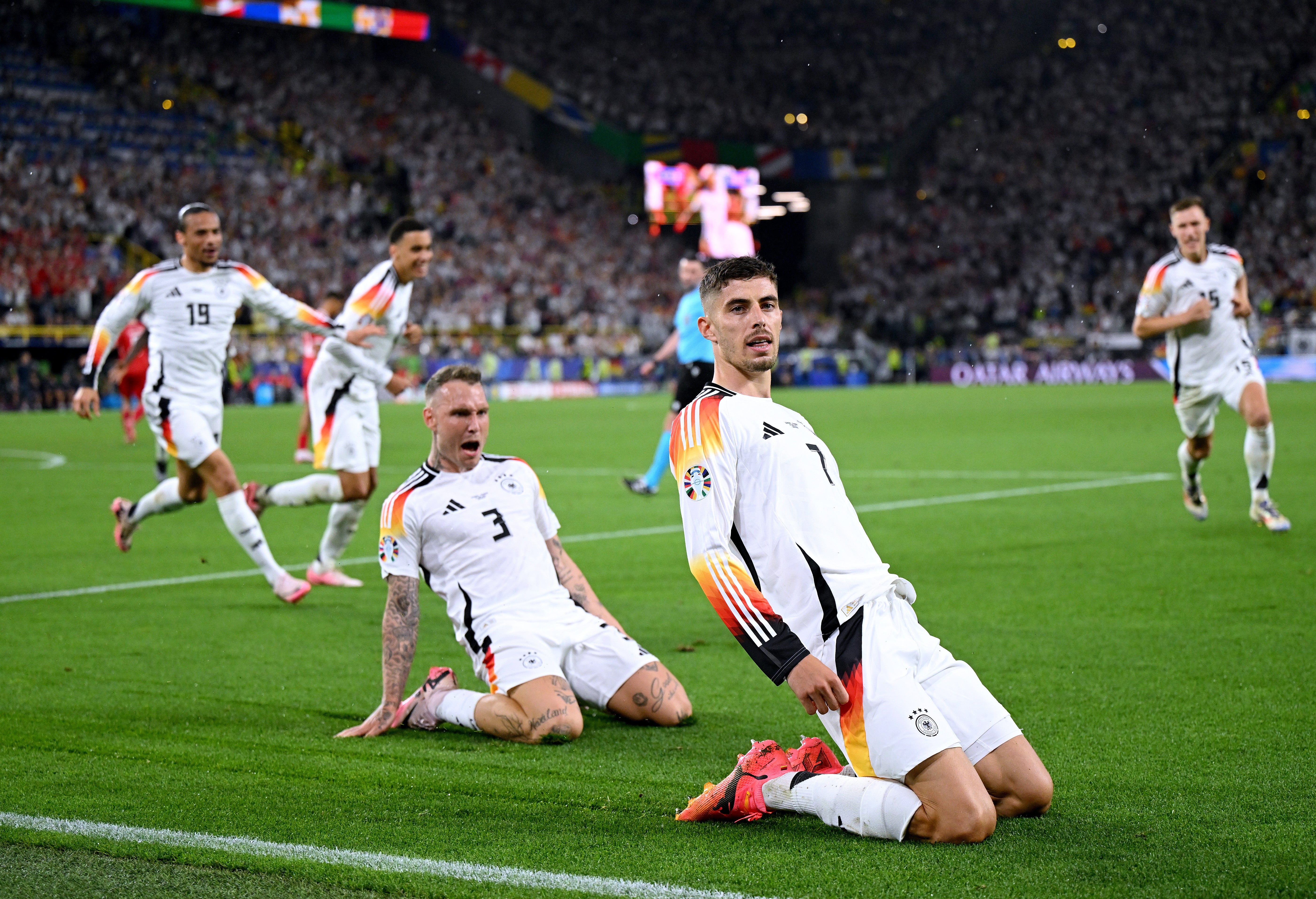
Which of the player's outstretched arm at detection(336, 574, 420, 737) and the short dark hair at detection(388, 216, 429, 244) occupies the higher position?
the short dark hair at detection(388, 216, 429, 244)

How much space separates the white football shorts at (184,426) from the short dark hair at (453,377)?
3396 mm

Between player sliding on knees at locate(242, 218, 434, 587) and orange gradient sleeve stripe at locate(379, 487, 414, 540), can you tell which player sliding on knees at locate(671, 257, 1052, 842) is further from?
player sliding on knees at locate(242, 218, 434, 587)

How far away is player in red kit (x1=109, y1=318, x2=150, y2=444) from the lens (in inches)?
393

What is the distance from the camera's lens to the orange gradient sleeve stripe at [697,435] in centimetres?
388

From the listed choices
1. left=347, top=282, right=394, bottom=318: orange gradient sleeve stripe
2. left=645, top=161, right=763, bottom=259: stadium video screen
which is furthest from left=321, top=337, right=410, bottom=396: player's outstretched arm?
left=645, top=161, right=763, bottom=259: stadium video screen

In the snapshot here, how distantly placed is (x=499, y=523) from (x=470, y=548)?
0.50 ft

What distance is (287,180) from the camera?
4150cm

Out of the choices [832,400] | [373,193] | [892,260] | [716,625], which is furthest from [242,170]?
[716,625]

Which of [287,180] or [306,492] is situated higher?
[287,180]

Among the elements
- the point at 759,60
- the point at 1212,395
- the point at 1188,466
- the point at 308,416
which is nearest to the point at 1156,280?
the point at 1212,395

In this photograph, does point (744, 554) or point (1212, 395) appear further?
point (1212, 395)

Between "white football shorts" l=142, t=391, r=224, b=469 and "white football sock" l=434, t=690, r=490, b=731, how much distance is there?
13.0 feet

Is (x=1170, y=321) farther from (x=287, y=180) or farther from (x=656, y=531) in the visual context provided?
(x=287, y=180)

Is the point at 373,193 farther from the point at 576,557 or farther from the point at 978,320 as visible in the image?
the point at 576,557
